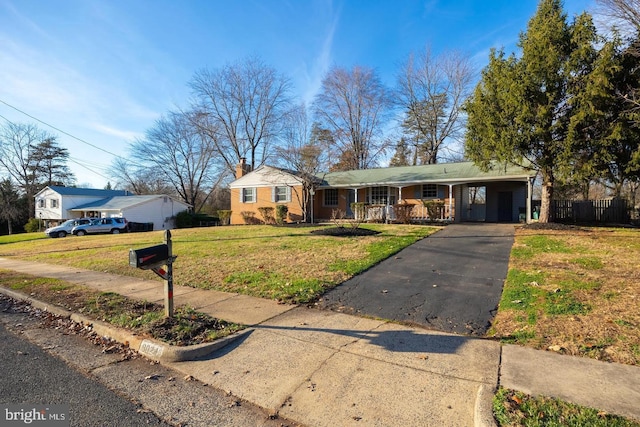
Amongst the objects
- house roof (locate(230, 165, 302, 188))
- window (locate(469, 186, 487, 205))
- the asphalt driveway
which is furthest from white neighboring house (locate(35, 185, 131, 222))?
the asphalt driveway

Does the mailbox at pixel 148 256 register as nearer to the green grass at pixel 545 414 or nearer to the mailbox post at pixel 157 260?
the mailbox post at pixel 157 260

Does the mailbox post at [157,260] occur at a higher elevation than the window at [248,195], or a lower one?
lower

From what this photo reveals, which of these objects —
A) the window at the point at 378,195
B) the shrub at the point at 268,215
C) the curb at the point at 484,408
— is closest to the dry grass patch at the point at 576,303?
the curb at the point at 484,408

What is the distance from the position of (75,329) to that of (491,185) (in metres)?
21.2

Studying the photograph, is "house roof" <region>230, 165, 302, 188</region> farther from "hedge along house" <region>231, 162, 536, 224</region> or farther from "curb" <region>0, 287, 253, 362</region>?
"curb" <region>0, 287, 253, 362</region>

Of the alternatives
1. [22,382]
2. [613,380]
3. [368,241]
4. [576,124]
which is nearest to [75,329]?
[22,382]

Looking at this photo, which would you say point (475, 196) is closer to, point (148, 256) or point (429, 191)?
point (429, 191)

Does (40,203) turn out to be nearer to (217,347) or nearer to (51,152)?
(51,152)

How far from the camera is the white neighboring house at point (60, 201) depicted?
130ft

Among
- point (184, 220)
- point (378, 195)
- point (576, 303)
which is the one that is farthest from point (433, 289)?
point (184, 220)

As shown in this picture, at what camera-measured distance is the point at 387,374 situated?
3.21m

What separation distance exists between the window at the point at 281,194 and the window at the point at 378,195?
247 inches

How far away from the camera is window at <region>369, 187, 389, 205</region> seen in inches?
871

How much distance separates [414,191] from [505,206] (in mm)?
5458
